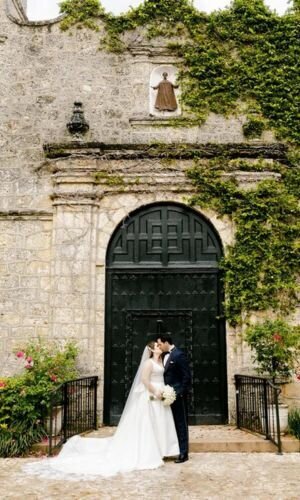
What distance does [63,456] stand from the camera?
23.1 feet

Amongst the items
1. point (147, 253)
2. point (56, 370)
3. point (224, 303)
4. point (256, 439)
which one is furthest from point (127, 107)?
point (256, 439)

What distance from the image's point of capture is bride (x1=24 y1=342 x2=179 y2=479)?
21.6ft

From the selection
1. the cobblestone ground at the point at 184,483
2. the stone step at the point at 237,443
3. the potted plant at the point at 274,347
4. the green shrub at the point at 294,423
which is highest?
the potted plant at the point at 274,347

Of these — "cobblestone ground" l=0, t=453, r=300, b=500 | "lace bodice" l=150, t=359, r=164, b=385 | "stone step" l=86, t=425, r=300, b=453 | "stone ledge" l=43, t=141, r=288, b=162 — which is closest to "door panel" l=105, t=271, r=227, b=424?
"stone step" l=86, t=425, r=300, b=453

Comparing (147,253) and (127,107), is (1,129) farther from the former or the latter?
(147,253)

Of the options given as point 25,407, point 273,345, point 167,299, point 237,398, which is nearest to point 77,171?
point 167,299

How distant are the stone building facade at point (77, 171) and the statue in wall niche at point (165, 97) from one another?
7.9 inches

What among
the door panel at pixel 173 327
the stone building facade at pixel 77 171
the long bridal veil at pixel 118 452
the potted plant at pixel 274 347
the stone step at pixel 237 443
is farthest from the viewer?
the stone building facade at pixel 77 171

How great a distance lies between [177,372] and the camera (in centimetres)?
741

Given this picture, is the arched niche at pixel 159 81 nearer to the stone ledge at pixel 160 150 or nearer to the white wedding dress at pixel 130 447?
the stone ledge at pixel 160 150

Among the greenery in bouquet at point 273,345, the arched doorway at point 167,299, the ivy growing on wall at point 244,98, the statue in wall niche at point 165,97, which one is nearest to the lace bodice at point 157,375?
the greenery in bouquet at point 273,345

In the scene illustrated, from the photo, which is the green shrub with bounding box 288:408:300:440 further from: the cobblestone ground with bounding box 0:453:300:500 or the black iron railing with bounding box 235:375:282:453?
the cobblestone ground with bounding box 0:453:300:500

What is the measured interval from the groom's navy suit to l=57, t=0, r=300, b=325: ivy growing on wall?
228cm

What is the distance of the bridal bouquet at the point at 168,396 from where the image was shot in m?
7.13
